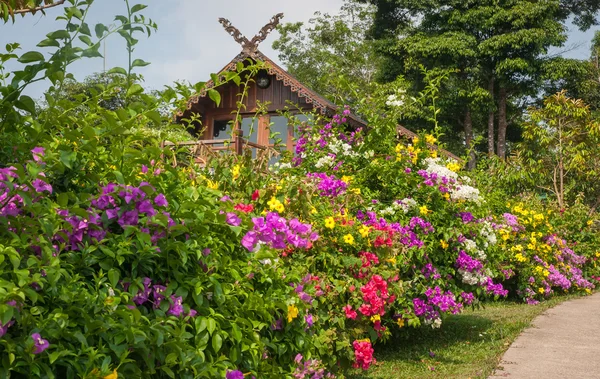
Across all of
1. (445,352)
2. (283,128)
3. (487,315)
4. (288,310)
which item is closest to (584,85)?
(283,128)

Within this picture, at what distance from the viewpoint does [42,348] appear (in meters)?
2.18

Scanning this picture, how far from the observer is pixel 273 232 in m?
3.56

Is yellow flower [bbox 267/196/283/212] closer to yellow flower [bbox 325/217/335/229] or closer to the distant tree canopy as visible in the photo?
yellow flower [bbox 325/217/335/229]

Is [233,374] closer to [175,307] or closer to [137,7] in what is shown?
[175,307]

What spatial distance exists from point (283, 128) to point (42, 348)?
56.5ft

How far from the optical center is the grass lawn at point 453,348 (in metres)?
6.34

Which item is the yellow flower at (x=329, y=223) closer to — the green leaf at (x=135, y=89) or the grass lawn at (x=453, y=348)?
the grass lawn at (x=453, y=348)

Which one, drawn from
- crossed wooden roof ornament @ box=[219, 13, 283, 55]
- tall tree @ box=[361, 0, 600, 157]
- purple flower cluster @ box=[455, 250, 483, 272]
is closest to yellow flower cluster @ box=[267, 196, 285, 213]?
purple flower cluster @ box=[455, 250, 483, 272]

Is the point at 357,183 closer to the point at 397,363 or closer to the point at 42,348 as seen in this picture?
the point at 397,363

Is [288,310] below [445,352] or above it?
above

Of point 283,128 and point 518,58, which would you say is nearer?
point 283,128

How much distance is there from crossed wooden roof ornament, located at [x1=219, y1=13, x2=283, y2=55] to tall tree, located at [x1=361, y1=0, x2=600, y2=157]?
1337cm

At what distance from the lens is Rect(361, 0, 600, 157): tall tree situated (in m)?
29.4

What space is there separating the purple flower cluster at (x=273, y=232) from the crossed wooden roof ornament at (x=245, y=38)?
39.3 ft
